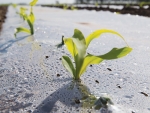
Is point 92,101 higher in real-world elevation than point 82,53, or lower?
lower

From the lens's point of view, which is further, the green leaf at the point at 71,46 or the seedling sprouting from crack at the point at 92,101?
the green leaf at the point at 71,46

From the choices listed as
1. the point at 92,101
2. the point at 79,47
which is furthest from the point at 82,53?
the point at 92,101

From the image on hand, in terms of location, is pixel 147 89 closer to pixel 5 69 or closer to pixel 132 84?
pixel 132 84

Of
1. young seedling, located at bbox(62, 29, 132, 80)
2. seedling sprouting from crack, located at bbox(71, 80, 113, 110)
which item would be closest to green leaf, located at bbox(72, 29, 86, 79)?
young seedling, located at bbox(62, 29, 132, 80)

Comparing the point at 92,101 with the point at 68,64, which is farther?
the point at 68,64

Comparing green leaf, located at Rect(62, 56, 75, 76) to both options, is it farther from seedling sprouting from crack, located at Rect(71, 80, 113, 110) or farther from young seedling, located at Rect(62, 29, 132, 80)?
seedling sprouting from crack, located at Rect(71, 80, 113, 110)

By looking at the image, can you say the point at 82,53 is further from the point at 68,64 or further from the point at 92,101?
the point at 92,101

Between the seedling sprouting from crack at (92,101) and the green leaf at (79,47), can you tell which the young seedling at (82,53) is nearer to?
the green leaf at (79,47)

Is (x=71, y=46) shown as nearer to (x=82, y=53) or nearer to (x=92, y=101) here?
(x=82, y=53)

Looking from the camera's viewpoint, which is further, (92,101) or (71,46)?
(71,46)

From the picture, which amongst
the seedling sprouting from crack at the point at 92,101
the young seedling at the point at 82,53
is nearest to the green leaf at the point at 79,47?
the young seedling at the point at 82,53

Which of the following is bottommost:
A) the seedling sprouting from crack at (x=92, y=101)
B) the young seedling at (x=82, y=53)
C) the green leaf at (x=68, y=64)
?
the seedling sprouting from crack at (x=92, y=101)

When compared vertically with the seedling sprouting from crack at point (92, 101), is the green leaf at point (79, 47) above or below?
above
